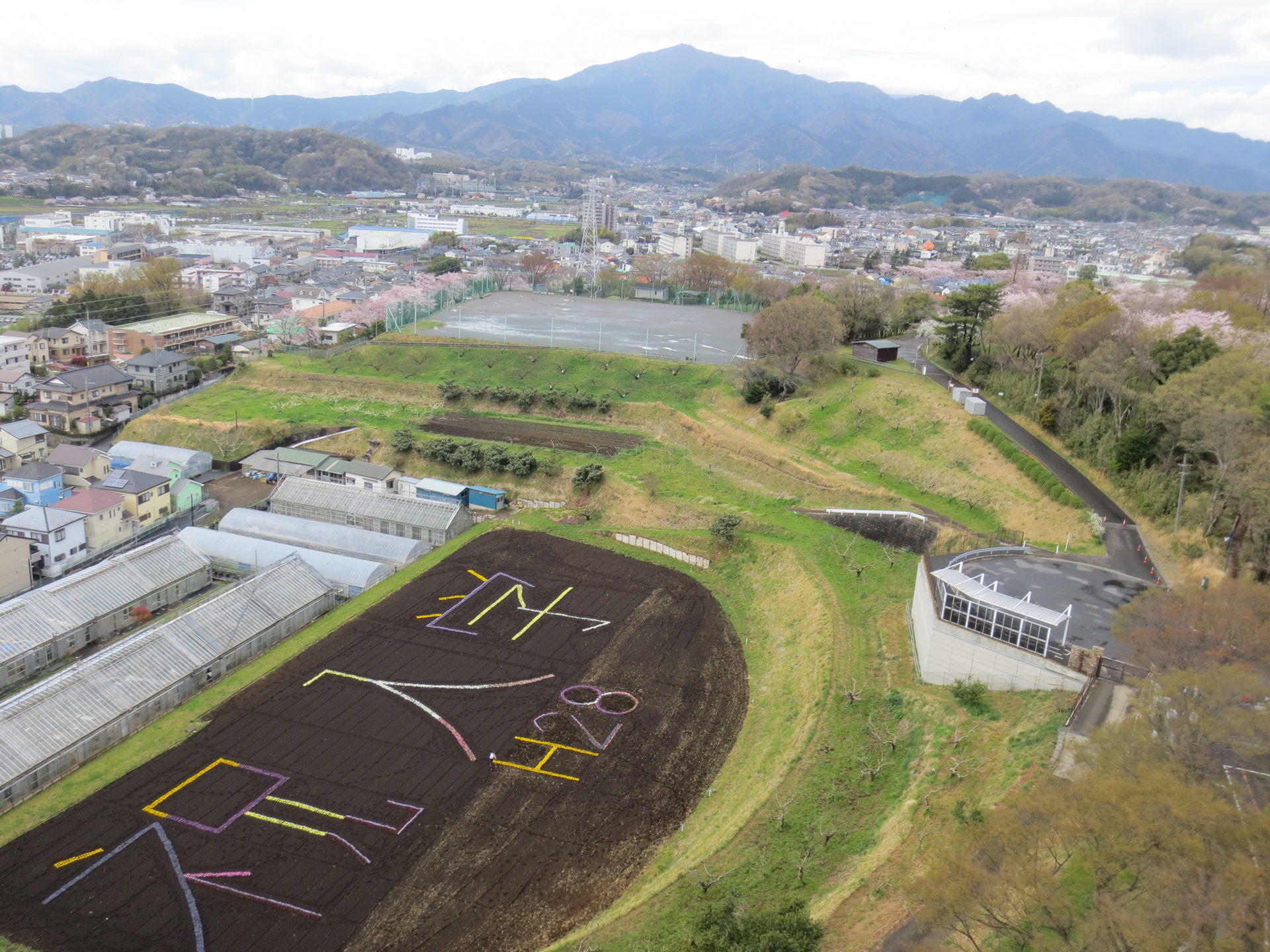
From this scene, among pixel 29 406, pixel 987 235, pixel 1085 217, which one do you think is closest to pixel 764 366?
pixel 29 406

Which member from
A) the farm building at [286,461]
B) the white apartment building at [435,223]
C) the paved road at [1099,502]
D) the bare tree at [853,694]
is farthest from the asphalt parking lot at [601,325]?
the white apartment building at [435,223]

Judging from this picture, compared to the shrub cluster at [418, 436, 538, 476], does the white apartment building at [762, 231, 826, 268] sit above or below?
above

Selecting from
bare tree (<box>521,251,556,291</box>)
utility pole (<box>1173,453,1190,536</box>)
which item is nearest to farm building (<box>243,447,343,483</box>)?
utility pole (<box>1173,453,1190,536</box>)

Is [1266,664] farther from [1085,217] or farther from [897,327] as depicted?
[1085,217]

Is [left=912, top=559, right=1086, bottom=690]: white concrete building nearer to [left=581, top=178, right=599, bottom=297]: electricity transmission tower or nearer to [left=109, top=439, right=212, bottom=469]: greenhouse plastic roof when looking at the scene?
[left=109, top=439, right=212, bottom=469]: greenhouse plastic roof

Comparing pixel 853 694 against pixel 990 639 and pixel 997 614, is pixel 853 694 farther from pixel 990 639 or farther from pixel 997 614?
pixel 997 614

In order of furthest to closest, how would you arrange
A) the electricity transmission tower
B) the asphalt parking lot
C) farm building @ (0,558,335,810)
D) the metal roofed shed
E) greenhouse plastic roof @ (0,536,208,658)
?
the electricity transmission tower, the asphalt parking lot, greenhouse plastic roof @ (0,536,208,658), the metal roofed shed, farm building @ (0,558,335,810)
